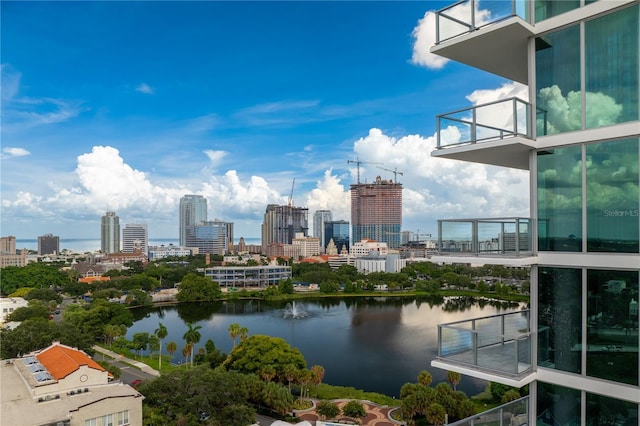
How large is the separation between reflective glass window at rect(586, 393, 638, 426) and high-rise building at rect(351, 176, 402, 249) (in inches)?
5168

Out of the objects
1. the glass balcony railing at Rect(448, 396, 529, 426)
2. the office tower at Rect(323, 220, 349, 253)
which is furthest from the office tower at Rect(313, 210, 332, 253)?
the glass balcony railing at Rect(448, 396, 529, 426)

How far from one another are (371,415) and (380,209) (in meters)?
119

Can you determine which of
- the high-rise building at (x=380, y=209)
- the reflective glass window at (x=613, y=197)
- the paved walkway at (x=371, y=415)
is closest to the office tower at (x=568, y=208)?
the reflective glass window at (x=613, y=197)

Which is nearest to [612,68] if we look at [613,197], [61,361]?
[613,197]

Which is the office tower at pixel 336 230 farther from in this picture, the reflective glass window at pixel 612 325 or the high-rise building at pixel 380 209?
the reflective glass window at pixel 612 325

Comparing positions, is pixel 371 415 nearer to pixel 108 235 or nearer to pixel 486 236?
pixel 486 236

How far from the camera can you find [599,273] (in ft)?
13.3

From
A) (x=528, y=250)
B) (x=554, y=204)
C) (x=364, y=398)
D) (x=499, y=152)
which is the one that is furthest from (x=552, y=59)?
(x=364, y=398)

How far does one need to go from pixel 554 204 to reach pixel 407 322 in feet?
117

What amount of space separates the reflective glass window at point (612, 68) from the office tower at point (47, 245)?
174189 millimetres

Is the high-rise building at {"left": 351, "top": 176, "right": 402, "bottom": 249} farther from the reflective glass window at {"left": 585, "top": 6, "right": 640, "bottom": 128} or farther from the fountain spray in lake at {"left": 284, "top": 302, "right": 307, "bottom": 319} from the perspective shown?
the reflective glass window at {"left": 585, "top": 6, "right": 640, "bottom": 128}

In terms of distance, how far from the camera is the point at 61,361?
53.6ft

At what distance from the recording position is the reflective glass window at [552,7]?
14.2 feet

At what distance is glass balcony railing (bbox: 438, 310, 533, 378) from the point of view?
14.8 feet
